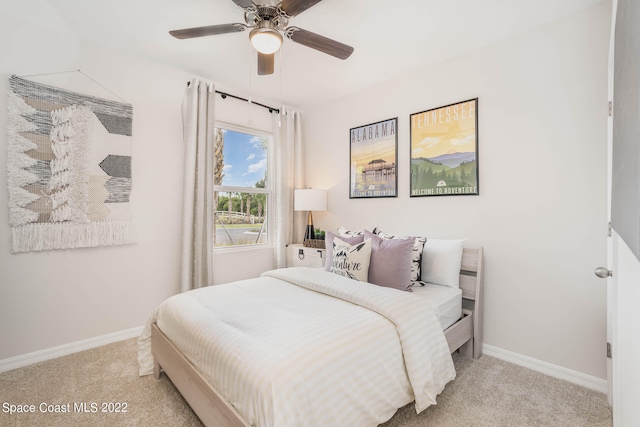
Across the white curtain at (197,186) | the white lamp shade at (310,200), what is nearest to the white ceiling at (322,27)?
the white curtain at (197,186)

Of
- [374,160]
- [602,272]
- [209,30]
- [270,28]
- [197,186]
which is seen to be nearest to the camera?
[602,272]

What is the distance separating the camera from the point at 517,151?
7.59 feet

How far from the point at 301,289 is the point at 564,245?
1.91 meters

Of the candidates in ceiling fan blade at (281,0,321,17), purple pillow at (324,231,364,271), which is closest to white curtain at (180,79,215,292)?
purple pillow at (324,231,364,271)

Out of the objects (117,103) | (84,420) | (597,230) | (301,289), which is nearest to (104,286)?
(84,420)

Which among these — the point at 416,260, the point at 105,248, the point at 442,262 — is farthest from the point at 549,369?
the point at 105,248

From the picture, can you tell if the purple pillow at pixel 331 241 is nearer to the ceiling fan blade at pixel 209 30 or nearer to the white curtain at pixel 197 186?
the white curtain at pixel 197 186

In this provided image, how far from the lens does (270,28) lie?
1.71 meters

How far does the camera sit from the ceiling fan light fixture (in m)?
1.69

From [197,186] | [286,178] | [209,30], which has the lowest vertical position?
[197,186]

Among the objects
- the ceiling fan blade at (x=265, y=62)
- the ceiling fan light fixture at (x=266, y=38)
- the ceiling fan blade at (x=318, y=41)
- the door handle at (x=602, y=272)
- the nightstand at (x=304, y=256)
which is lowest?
the nightstand at (x=304, y=256)

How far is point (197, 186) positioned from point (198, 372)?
1.98m

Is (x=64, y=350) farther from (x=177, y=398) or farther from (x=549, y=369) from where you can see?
(x=549, y=369)

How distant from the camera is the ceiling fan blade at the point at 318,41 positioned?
1.82 metres
